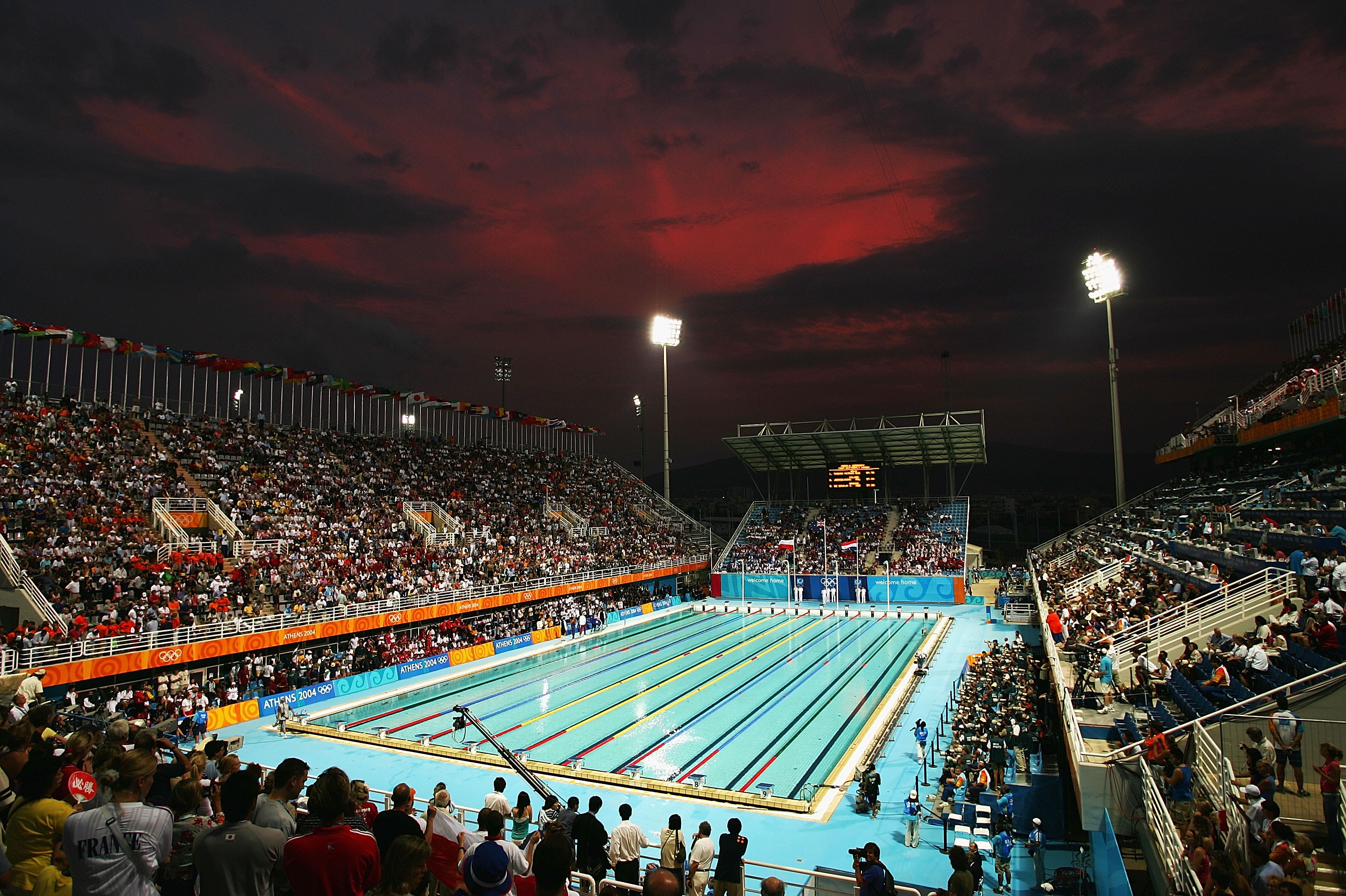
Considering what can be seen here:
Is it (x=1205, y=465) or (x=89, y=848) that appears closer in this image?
(x=89, y=848)

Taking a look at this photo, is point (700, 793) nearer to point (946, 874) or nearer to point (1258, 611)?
point (946, 874)

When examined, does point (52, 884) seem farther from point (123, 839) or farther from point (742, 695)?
point (742, 695)

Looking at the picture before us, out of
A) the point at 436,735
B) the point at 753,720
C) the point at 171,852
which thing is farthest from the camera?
the point at 753,720

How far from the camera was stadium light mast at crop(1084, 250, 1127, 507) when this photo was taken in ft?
118

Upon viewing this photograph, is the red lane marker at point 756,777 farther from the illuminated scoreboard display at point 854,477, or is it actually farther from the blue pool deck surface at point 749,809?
the illuminated scoreboard display at point 854,477

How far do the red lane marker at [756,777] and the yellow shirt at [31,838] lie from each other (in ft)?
38.1

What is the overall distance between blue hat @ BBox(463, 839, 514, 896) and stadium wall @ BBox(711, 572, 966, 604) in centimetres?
3806

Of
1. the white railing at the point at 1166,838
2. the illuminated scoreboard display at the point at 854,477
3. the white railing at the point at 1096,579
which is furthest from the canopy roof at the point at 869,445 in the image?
the white railing at the point at 1166,838

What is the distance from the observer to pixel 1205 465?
3853cm

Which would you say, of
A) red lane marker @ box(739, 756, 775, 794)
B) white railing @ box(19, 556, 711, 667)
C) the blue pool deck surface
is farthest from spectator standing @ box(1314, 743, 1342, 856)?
white railing @ box(19, 556, 711, 667)

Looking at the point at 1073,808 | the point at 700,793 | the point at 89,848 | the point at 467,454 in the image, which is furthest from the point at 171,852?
the point at 467,454

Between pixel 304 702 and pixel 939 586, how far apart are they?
103ft

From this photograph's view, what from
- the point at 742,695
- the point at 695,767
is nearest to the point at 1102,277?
the point at 742,695

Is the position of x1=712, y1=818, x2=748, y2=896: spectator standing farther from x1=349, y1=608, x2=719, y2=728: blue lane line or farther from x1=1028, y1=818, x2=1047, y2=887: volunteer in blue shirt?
x1=349, y1=608, x2=719, y2=728: blue lane line
